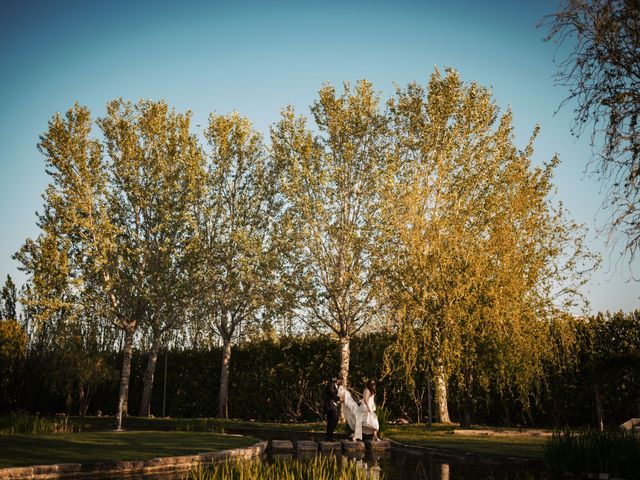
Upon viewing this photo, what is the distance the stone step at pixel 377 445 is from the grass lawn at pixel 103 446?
10.6ft

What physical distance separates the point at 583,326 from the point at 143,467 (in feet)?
51.0

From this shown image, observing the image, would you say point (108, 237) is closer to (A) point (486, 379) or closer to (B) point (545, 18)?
(A) point (486, 379)

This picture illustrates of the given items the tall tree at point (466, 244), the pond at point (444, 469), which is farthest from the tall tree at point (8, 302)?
the pond at point (444, 469)

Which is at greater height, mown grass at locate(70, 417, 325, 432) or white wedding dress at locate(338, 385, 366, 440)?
white wedding dress at locate(338, 385, 366, 440)

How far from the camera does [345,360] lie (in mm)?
24312

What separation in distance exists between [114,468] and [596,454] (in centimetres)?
845

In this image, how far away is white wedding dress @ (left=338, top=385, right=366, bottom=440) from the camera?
1794 cm

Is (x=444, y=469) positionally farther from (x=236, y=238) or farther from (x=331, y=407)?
(x=236, y=238)

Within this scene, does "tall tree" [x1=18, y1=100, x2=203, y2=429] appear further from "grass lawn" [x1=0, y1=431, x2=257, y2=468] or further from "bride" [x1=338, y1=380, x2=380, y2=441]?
"bride" [x1=338, y1=380, x2=380, y2=441]

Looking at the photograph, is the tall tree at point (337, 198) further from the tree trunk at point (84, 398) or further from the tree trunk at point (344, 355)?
the tree trunk at point (84, 398)

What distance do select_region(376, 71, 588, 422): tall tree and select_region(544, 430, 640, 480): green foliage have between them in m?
7.23

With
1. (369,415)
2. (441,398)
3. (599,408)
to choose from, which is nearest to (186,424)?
(369,415)

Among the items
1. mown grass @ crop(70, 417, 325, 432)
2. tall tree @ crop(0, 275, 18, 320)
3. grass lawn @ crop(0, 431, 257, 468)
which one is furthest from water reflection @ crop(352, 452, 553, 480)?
tall tree @ crop(0, 275, 18, 320)

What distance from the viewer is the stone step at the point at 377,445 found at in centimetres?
1673
